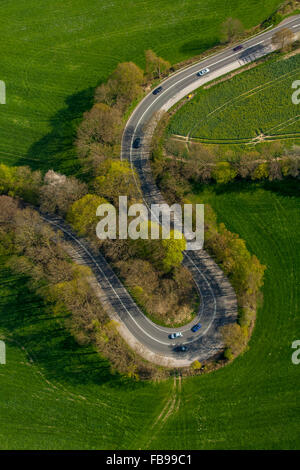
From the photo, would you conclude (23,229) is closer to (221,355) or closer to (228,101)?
(221,355)

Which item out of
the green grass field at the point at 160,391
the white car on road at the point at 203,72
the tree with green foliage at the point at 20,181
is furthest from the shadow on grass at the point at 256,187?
the tree with green foliage at the point at 20,181

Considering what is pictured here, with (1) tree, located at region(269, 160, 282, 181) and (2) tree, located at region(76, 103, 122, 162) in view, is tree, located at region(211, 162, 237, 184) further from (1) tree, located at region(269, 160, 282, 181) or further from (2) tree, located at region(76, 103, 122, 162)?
(2) tree, located at region(76, 103, 122, 162)

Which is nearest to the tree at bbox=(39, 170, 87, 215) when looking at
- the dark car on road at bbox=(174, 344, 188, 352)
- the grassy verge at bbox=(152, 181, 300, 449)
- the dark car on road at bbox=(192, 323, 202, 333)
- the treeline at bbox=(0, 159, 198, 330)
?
the treeline at bbox=(0, 159, 198, 330)

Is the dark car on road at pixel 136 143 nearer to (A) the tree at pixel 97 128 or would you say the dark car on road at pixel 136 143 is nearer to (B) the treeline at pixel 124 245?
(A) the tree at pixel 97 128

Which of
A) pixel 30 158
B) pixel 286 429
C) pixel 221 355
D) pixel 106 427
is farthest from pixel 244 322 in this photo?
pixel 30 158

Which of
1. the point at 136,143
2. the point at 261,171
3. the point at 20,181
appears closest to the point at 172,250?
the point at 261,171
